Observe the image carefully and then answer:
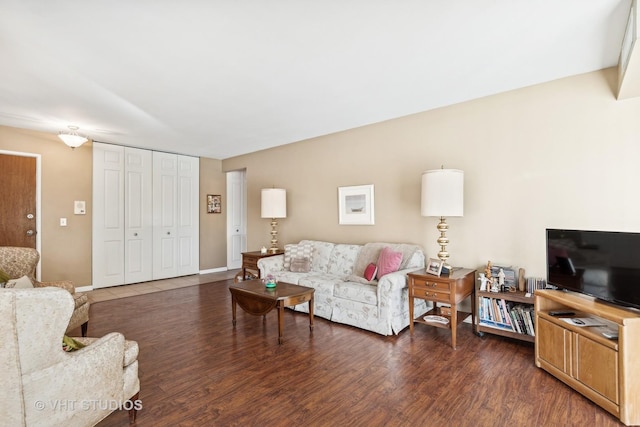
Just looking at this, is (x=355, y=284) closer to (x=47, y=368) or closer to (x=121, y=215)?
(x=47, y=368)

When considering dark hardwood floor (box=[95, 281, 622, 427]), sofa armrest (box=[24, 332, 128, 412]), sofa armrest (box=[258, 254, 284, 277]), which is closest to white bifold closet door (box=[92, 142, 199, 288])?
dark hardwood floor (box=[95, 281, 622, 427])

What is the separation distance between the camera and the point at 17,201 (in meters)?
4.54

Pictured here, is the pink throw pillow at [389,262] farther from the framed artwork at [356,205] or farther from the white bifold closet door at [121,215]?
the white bifold closet door at [121,215]

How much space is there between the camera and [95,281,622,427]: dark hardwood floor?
75.4 inches

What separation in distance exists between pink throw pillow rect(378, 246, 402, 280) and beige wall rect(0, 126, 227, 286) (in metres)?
4.84

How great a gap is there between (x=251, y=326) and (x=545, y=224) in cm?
321

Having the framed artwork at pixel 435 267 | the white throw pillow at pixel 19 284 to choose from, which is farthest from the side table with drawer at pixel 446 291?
the white throw pillow at pixel 19 284

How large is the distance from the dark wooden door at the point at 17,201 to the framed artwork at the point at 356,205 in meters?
4.62

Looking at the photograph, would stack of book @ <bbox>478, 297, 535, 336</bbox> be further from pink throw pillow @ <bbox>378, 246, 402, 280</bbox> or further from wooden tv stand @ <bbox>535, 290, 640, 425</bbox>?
pink throw pillow @ <bbox>378, 246, 402, 280</bbox>

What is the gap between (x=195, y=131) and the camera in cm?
466

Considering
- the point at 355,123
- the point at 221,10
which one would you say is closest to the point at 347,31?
the point at 221,10

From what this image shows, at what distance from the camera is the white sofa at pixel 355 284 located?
3179 millimetres

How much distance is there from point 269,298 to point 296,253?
5.14 feet

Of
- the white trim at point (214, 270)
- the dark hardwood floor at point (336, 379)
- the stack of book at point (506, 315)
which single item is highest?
the stack of book at point (506, 315)
